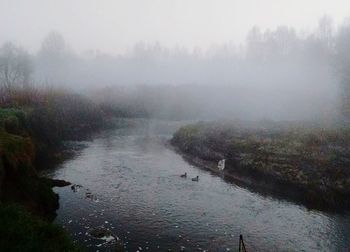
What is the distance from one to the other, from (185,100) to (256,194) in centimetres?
9128

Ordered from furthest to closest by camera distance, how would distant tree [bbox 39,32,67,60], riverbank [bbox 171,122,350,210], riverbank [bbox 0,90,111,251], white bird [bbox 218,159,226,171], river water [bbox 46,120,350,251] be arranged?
distant tree [bbox 39,32,67,60], white bird [bbox 218,159,226,171], riverbank [bbox 171,122,350,210], river water [bbox 46,120,350,251], riverbank [bbox 0,90,111,251]

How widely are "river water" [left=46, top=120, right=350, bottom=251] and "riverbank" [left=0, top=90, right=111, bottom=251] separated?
119 inches

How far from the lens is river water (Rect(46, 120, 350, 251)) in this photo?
106 feet

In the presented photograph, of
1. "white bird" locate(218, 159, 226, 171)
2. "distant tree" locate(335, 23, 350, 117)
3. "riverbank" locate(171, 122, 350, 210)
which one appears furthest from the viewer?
"distant tree" locate(335, 23, 350, 117)

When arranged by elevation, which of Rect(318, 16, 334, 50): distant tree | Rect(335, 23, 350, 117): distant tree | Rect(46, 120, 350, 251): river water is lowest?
Rect(46, 120, 350, 251): river water

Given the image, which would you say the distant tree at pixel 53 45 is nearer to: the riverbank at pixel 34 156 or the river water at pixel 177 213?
the riverbank at pixel 34 156

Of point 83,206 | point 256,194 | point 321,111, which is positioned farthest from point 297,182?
point 321,111

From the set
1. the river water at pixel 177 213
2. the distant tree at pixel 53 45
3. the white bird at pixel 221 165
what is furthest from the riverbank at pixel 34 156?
the distant tree at pixel 53 45

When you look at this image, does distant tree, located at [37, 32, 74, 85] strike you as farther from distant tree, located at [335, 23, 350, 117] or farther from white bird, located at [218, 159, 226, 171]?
white bird, located at [218, 159, 226, 171]

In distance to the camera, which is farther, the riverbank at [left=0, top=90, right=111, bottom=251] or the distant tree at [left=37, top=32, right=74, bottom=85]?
the distant tree at [left=37, top=32, right=74, bottom=85]

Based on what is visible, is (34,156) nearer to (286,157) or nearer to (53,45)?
(286,157)

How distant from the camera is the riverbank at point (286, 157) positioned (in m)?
46.0

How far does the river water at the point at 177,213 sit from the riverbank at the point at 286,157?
3569 mm

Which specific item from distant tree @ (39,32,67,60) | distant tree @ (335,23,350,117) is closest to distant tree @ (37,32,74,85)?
distant tree @ (39,32,67,60)
